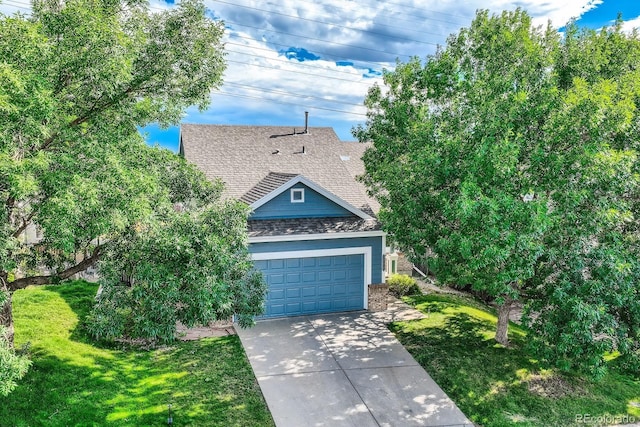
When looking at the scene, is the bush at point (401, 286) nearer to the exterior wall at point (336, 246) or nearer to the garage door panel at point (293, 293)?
the exterior wall at point (336, 246)

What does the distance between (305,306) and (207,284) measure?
7428mm

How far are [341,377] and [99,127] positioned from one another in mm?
8570

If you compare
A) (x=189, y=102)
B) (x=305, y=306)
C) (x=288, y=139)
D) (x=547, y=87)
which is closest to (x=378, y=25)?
(x=288, y=139)

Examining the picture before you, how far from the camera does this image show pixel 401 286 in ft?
63.1

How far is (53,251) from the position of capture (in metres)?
11.7

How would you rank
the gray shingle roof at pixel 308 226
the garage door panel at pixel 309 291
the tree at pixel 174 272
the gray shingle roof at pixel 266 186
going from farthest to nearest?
the gray shingle roof at pixel 266 186, the garage door panel at pixel 309 291, the gray shingle roof at pixel 308 226, the tree at pixel 174 272

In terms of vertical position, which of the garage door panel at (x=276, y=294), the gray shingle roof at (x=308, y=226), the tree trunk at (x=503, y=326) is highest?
the gray shingle roof at (x=308, y=226)

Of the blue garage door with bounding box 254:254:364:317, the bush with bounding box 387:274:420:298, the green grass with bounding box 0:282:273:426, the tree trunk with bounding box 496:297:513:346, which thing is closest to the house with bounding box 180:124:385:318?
the blue garage door with bounding box 254:254:364:317

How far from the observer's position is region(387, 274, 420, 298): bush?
19.2 metres

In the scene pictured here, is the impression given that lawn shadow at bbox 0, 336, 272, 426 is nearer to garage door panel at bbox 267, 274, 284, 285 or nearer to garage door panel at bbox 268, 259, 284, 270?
garage door panel at bbox 267, 274, 284, 285

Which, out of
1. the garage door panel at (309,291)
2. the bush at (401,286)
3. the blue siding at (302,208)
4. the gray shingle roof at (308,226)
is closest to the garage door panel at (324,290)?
the garage door panel at (309,291)

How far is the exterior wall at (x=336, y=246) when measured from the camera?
15.7 m

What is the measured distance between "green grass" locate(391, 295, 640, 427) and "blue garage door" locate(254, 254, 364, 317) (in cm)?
229

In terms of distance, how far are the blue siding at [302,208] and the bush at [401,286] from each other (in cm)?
393
